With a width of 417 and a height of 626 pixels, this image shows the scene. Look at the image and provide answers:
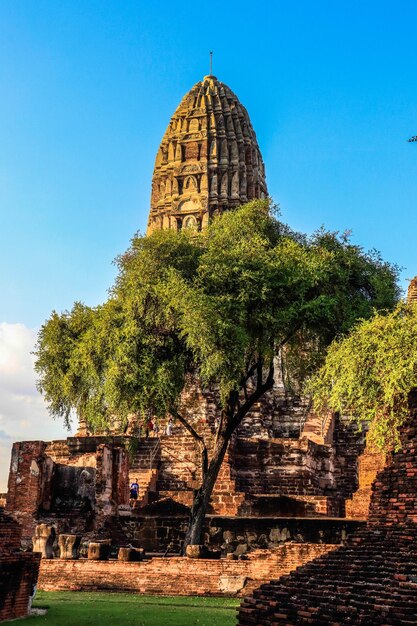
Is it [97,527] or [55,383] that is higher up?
[55,383]

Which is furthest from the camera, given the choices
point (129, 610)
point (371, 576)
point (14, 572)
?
point (129, 610)

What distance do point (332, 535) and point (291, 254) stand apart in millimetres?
6996

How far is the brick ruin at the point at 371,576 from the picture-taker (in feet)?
26.9

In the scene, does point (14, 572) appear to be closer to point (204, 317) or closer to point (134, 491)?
point (204, 317)

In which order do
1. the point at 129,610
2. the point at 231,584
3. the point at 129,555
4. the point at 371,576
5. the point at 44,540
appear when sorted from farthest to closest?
the point at 44,540 < the point at 129,555 < the point at 231,584 < the point at 129,610 < the point at 371,576

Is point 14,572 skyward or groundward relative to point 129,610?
skyward

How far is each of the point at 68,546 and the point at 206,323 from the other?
18.7 feet

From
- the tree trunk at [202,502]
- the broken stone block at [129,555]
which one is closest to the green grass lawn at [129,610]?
the broken stone block at [129,555]

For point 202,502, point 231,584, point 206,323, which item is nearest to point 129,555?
point 231,584

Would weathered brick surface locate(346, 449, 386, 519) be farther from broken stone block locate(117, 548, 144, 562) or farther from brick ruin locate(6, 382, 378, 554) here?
broken stone block locate(117, 548, 144, 562)

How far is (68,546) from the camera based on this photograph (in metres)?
17.7

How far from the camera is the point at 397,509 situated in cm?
969

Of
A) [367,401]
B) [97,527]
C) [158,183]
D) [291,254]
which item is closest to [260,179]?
[158,183]

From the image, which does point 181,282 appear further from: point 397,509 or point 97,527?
point 397,509
